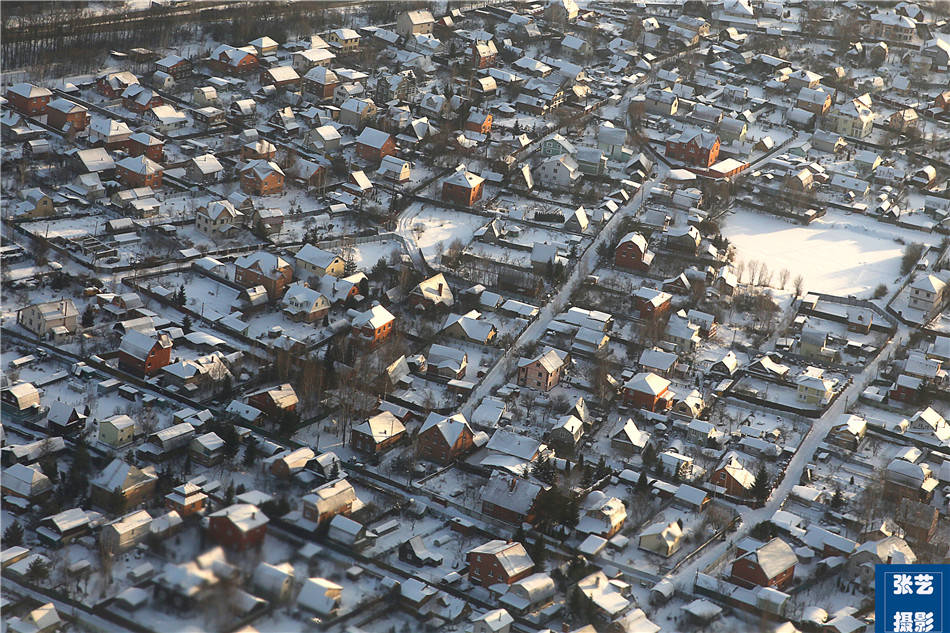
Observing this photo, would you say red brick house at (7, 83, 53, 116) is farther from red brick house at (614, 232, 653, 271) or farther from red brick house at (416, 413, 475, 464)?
red brick house at (416, 413, 475, 464)

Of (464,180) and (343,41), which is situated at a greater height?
(464,180)

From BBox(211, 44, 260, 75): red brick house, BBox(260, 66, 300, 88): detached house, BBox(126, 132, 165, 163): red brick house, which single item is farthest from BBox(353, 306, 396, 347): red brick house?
BBox(211, 44, 260, 75): red brick house

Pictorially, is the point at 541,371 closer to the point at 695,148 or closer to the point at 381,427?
the point at 381,427


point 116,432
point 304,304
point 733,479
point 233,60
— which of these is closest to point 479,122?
point 233,60

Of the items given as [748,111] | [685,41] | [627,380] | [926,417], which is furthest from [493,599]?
[685,41]

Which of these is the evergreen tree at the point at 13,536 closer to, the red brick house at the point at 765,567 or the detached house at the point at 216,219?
the red brick house at the point at 765,567

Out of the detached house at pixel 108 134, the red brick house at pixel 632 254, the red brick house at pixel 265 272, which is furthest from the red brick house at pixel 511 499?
the detached house at pixel 108 134

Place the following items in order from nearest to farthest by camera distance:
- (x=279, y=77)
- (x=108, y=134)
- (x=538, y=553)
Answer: (x=538, y=553) → (x=108, y=134) → (x=279, y=77)

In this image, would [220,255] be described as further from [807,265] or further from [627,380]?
[807,265]
